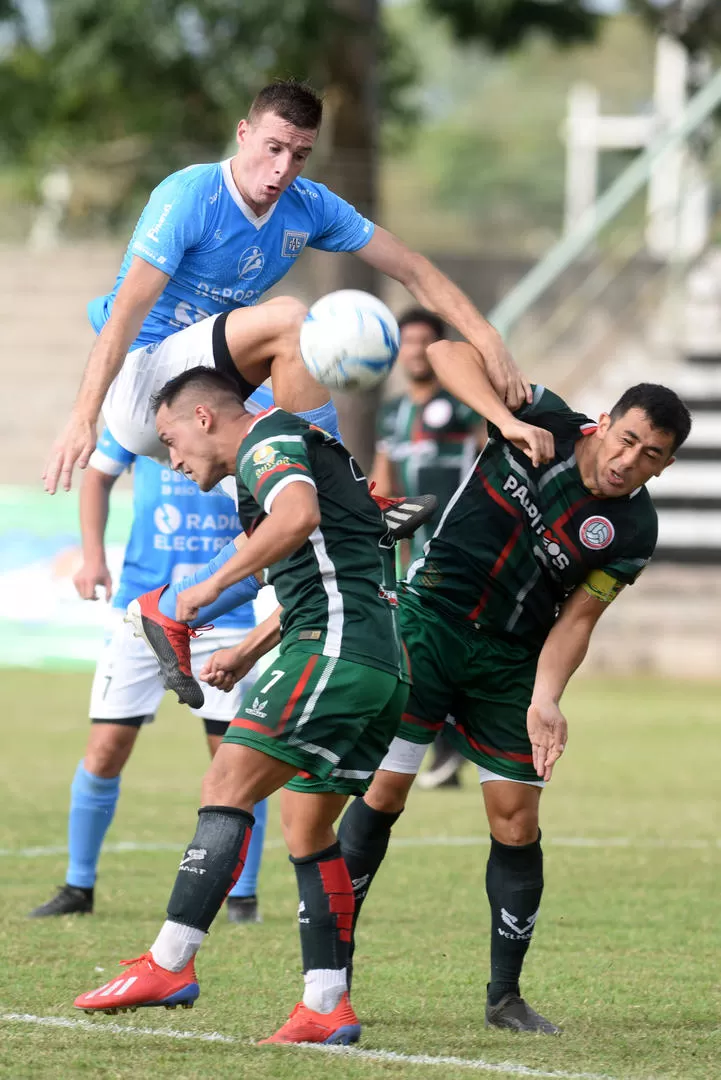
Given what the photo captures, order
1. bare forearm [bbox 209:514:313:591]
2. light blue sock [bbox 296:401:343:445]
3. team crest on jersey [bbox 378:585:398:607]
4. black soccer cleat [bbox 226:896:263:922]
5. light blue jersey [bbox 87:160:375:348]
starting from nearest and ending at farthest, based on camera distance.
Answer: bare forearm [bbox 209:514:313:591], team crest on jersey [bbox 378:585:398:607], light blue sock [bbox 296:401:343:445], light blue jersey [bbox 87:160:375:348], black soccer cleat [bbox 226:896:263:922]

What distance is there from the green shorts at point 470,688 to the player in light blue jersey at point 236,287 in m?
0.75

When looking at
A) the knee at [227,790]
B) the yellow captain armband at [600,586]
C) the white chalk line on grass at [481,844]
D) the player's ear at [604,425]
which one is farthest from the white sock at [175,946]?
the white chalk line on grass at [481,844]

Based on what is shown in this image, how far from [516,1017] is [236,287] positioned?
2563 millimetres

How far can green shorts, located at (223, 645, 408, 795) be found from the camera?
4402 mm

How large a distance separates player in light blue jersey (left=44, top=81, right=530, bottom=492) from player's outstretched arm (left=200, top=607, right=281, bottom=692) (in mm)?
758

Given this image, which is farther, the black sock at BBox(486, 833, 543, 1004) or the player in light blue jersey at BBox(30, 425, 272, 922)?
the player in light blue jersey at BBox(30, 425, 272, 922)

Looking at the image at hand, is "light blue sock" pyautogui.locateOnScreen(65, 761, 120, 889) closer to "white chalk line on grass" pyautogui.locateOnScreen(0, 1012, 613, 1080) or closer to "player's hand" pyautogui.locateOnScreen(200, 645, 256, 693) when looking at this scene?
"white chalk line on grass" pyautogui.locateOnScreen(0, 1012, 613, 1080)

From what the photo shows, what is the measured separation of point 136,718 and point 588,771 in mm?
5140

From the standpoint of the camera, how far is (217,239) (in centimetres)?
553

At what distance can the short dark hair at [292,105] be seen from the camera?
5.28m

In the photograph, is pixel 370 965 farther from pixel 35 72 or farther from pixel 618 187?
pixel 35 72

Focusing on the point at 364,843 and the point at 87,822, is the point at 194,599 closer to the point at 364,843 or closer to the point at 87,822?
the point at 364,843

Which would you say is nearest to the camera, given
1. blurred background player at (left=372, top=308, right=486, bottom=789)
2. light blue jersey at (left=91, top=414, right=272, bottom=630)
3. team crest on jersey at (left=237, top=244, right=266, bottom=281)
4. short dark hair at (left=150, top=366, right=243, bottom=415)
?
short dark hair at (left=150, top=366, right=243, bottom=415)

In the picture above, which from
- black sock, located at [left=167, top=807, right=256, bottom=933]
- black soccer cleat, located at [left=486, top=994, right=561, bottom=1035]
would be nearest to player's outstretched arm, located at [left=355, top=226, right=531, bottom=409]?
black sock, located at [left=167, top=807, right=256, bottom=933]
